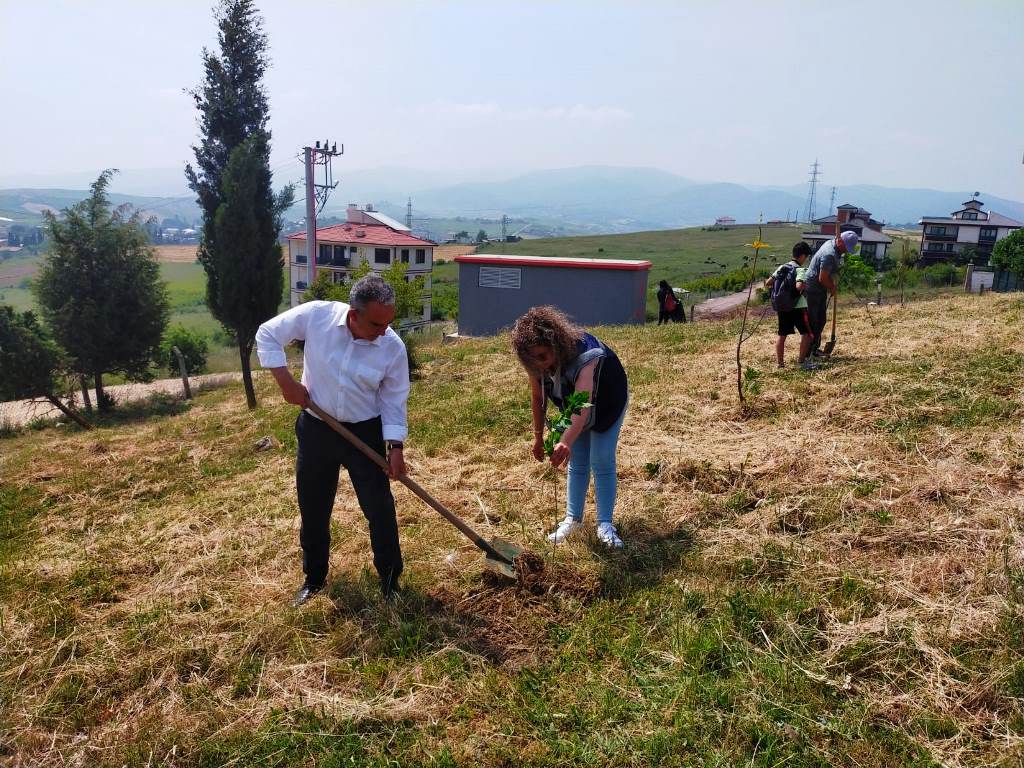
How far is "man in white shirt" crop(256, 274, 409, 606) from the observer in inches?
120

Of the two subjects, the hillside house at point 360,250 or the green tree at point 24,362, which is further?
the hillside house at point 360,250

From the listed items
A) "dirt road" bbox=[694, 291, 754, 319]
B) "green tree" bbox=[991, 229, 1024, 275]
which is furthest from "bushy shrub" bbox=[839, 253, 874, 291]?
"green tree" bbox=[991, 229, 1024, 275]

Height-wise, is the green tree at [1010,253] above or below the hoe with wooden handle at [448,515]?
above

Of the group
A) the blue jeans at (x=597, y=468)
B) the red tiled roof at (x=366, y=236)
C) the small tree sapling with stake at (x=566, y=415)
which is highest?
the red tiled roof at (x=366, y=236)

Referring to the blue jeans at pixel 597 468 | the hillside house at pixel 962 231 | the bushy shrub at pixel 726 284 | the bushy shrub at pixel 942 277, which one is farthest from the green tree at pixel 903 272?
the hillside house at pixel 962 231

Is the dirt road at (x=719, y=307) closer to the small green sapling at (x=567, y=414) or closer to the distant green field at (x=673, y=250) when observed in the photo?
the distant green field at (x=673, y=250)

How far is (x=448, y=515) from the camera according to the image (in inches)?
132

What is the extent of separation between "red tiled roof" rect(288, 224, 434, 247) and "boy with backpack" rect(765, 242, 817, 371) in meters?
41.5

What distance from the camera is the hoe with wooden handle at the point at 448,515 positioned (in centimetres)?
313

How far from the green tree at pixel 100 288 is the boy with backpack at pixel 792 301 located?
1637 cm

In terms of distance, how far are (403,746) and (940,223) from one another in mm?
65242

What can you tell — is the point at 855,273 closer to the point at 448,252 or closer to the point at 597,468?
the point at 597,468

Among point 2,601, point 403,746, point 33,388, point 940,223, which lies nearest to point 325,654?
point 403,746

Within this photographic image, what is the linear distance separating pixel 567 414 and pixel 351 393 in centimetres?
105
